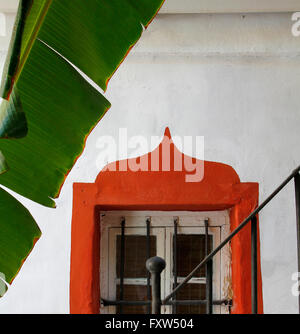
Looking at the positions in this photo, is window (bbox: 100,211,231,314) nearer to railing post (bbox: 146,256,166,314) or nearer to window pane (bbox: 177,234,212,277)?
window pane (bbox: 177,234,212,277)

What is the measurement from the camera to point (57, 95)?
1130 millimetres

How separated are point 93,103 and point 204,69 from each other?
3.98 ft

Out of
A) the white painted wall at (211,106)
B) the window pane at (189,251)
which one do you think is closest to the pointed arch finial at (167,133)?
the white painted wall at (211,106)

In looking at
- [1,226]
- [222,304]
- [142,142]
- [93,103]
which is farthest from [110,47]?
[222,304]

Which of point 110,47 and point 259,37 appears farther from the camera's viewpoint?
point 259,37

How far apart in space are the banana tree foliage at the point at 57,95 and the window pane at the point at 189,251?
1276 millimetres

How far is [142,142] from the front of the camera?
2.23 metres

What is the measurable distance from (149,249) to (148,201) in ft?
1.04

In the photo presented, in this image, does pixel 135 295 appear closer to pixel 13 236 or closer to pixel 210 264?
pixel 210 264

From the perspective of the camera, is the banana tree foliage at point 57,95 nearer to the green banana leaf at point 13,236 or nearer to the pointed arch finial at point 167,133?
the green banana leaf at point 13,236

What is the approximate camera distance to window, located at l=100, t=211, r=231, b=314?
2.36m

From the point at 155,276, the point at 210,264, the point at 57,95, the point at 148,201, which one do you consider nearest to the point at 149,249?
the point at 148,201

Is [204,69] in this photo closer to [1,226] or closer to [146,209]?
[146,209]

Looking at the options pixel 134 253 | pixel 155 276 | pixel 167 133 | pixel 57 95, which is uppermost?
pixel 167 133
